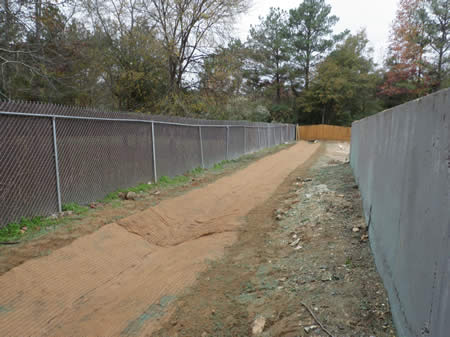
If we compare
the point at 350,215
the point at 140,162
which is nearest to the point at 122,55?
the point at 140,162

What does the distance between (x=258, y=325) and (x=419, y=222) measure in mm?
1934

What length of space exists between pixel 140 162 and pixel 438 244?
826 centimetres

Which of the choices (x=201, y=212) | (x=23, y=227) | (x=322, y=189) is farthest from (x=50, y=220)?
(x=322, y=189)

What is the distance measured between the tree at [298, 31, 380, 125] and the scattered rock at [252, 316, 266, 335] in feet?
146

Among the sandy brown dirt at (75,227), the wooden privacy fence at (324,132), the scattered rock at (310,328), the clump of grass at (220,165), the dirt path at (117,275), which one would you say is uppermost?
the wooden privacy fence at (324,132)

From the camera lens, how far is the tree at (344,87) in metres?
43.3

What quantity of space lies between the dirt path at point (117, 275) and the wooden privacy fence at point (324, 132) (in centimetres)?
3717

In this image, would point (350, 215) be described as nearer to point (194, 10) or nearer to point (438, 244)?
point (438, 244)

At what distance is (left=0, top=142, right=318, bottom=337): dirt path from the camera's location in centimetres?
342

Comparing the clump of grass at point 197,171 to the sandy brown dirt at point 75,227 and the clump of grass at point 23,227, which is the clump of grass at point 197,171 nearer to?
the sandy brown dirt at point 75,227

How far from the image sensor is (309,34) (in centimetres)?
4838

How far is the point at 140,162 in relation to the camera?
902 centimetres

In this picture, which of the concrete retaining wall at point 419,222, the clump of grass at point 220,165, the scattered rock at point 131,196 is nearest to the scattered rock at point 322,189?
the concrete retaining wall at point 419,222

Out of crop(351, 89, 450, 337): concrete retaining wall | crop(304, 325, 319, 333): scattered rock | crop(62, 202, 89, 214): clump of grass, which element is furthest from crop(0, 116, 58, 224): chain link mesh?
crop(351, 89, 450, 337): concrete retaining wall
